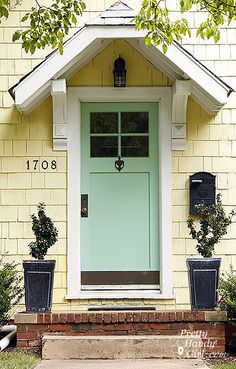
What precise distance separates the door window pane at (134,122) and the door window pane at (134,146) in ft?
0.29

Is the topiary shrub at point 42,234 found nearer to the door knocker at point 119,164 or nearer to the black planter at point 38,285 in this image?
the black planter at point 38,285

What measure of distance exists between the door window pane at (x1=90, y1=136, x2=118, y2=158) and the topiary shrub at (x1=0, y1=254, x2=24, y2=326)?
1.62m

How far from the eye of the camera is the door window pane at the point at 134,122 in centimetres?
799

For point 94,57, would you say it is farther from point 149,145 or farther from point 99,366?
point 99,366

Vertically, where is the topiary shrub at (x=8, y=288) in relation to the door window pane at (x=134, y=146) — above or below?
below

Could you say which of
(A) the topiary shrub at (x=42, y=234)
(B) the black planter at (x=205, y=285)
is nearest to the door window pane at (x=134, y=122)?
(A) the topiary shrub at (x=42, y=234)

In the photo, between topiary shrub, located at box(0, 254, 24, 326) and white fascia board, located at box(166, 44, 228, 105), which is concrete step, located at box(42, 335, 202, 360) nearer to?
topiary shrub, located at box(0, 254, 24, 326)

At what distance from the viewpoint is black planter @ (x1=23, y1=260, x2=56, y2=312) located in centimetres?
666

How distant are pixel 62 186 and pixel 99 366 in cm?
252

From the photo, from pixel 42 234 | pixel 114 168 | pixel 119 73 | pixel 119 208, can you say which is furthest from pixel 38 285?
pixel 119 73

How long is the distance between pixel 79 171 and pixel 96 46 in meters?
1.45

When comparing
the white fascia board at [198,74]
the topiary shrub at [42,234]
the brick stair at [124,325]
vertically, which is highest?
the white fascia board at [198,74]

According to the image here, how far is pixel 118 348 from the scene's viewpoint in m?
6.29

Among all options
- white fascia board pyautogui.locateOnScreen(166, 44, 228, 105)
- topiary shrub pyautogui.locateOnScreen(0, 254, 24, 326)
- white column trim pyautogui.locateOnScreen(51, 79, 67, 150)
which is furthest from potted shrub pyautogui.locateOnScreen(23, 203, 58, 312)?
white fascia board pyautogui.locateOnScreen(166, 44, 228, 105)
